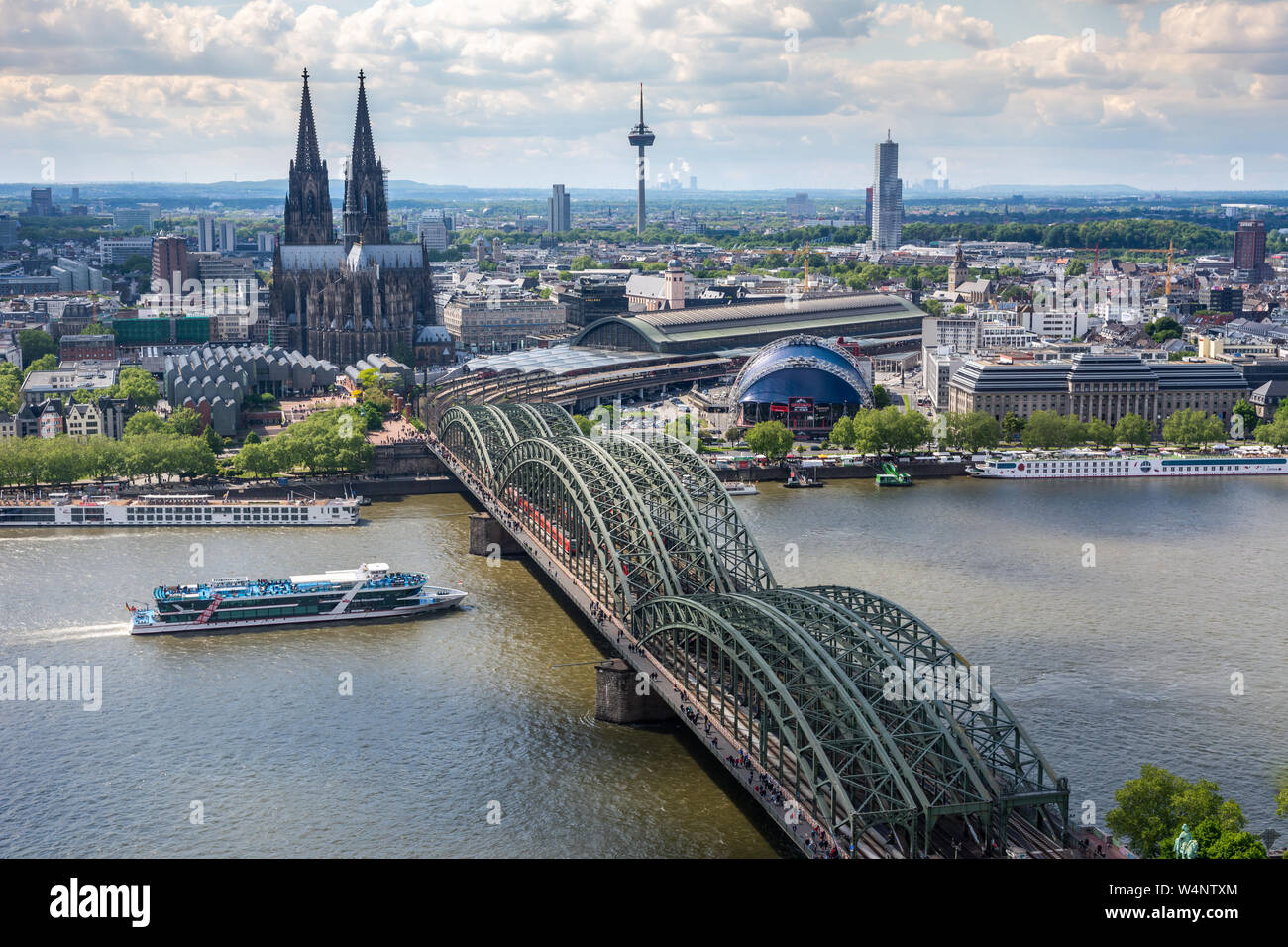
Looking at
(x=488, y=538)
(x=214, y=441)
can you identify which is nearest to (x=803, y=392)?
(x=214, y=441)

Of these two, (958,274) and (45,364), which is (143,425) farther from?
(958,274)

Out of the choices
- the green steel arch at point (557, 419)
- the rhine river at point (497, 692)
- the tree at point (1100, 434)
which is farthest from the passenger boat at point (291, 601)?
the tree at point (1100, 434)

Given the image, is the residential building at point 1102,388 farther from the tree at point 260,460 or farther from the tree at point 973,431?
the tree at point 260,460

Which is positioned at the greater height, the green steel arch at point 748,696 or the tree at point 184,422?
the tree at point 184,422

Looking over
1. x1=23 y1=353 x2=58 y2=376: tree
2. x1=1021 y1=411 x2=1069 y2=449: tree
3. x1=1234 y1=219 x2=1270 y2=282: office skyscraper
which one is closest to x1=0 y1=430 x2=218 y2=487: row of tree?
x1=23 y1=353 x2=58 y2=376: tree

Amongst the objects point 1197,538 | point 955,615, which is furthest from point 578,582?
point 1197,538

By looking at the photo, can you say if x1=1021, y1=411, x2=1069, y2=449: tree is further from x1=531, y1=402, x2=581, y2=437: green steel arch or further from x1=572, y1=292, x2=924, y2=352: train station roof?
x1=572, y1=292, x2=924, y2=352: train station roof

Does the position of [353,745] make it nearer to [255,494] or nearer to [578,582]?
[578,582]
